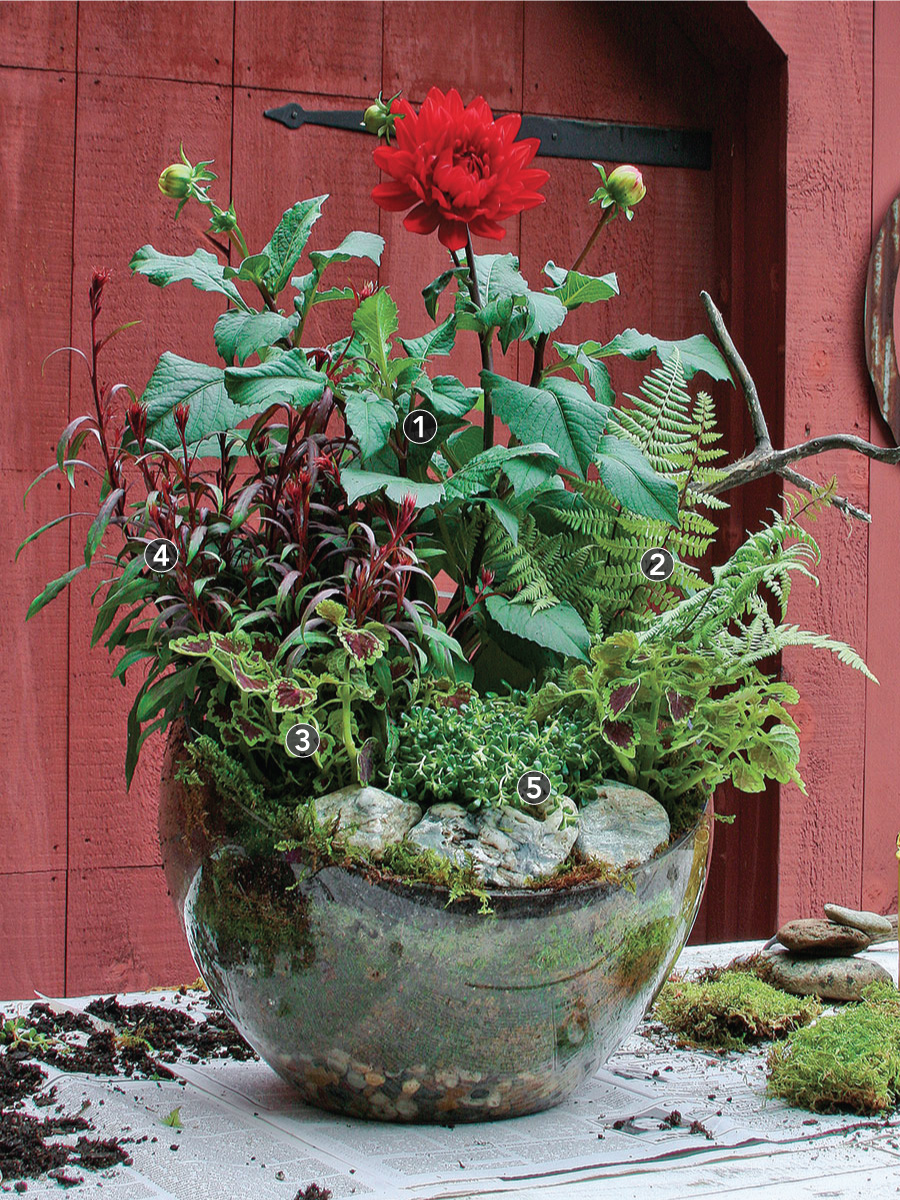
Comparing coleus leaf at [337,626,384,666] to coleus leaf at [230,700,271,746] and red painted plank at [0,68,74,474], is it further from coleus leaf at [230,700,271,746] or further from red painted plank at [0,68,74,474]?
red painted plank at [0,68,74,474]

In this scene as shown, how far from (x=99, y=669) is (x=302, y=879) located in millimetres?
1053

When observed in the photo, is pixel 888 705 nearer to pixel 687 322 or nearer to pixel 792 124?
pixel 687 322

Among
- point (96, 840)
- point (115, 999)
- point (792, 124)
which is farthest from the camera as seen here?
point (792, 124)

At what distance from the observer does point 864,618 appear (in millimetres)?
1855

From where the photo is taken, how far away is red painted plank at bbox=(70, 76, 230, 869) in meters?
1.67

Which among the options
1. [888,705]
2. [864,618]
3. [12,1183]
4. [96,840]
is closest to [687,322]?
[864,618]

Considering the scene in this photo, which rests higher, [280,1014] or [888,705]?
[888,705]

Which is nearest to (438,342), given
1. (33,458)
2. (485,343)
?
(485,343)

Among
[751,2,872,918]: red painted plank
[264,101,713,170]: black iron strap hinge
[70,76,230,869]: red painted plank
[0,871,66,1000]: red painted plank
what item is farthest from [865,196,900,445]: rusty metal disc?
[0,871,66,1000]: red painted plank

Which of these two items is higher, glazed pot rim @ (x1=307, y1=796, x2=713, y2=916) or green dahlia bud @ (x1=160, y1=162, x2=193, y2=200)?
green dahlia bud @ (x1=160, y1=162, x2=193, y2=200)

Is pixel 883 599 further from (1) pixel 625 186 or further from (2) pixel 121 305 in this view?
(2) pixel 121 305

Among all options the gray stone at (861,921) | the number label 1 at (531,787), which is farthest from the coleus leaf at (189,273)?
the gray stone at (861,921)

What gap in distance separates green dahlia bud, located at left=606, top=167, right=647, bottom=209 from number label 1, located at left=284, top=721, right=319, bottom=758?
1.67ft

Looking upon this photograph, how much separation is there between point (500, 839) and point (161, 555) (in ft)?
0.94
